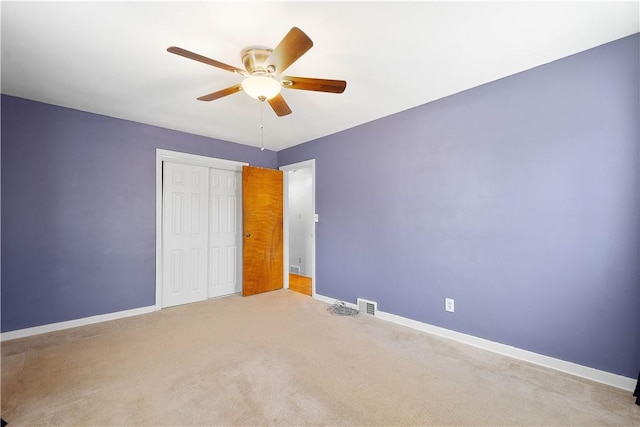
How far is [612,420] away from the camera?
162 centimetres

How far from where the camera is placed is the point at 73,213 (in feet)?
10.2

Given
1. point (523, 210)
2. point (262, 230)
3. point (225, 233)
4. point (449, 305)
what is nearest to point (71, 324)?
point (225, 233)

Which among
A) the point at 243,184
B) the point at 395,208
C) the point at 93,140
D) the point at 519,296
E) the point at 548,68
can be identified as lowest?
the point at 519,296

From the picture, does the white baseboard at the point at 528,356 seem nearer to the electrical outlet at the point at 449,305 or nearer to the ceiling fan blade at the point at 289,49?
the electrical outlet at the point at 449,305

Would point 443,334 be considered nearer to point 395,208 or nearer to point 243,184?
point 395,208

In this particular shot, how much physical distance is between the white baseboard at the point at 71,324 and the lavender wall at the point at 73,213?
50mm

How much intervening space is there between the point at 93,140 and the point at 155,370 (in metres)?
2.74

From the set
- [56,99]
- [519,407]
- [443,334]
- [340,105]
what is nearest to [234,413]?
[519,407]

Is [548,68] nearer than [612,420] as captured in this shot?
No

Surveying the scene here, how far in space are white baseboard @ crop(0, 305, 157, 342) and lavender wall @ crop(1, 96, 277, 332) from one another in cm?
5

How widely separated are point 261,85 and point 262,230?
2957 mm

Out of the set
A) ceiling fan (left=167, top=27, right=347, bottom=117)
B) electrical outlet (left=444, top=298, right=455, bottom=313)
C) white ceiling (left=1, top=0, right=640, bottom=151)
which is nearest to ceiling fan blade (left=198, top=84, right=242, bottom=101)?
ceiling fan (left=167, top=27, right=347, bottom=117)

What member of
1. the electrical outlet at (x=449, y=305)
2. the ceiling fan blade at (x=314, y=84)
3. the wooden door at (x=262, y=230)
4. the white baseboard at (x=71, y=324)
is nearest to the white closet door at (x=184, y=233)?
the white baseboard at (x=71, y=324)

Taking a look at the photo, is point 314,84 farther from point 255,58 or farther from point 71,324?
point 71,324
